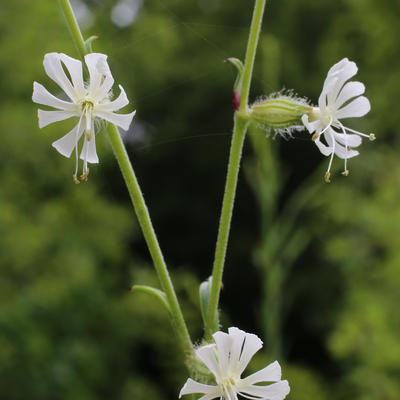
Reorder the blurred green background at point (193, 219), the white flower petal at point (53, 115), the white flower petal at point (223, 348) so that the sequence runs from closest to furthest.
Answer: the white flower petal at point (223, 348)
the white flower petal at point (53, 115)
the blurred green background at point (193, 219)

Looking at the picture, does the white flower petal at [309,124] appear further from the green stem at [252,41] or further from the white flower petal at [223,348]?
the white flower petal at [223,348]

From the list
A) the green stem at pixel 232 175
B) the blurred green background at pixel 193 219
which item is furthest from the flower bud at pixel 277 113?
the blurred green background at pixel 193 219

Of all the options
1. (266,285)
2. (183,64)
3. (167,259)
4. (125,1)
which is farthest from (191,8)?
(266,285)

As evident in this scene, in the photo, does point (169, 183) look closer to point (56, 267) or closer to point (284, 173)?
point (284, 173)

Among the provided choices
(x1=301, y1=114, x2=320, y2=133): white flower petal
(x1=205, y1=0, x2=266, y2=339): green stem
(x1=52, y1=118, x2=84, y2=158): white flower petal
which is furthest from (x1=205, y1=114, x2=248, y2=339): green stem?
(x1=52, y1=118, x2=84, y2=158): white flower petal

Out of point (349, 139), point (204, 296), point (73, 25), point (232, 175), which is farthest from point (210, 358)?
point (73, 25)
